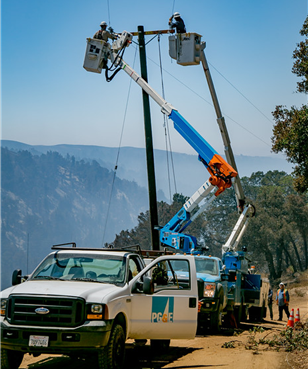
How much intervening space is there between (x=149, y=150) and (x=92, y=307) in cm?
1264

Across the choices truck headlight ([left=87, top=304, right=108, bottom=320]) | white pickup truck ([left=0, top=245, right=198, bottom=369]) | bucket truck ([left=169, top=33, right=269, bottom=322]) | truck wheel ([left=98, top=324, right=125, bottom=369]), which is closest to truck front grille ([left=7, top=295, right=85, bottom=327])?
white pickup truck ([left=0, top=245, right=198, bottom=369])

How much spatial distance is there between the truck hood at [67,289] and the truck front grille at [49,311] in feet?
0.32

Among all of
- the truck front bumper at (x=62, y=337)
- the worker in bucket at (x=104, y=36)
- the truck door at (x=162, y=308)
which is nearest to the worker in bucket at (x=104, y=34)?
the worker in bucket at (x=104, y=36)

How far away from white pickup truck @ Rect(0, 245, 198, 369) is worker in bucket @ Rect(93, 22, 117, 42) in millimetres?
12730

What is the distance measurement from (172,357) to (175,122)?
443 inches

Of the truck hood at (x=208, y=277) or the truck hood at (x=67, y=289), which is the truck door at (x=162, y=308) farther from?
the truck hood at (x=208, y=277)

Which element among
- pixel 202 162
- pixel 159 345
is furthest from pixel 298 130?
pixel 159 345

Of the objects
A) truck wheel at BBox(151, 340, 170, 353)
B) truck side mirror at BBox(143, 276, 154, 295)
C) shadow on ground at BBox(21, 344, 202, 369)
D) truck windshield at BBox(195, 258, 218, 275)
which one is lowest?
shadow on ground at BBox(21, 344, 202, 369)

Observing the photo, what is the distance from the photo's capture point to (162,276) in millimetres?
10617

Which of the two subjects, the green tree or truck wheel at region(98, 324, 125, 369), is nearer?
truck wheel at region(98, 324, 125, 369)

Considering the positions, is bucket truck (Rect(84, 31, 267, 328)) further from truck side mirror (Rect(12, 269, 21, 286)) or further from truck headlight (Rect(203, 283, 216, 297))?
truck side mirror (Rect(12, 269, 21, 286))

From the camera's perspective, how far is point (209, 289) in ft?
50.0

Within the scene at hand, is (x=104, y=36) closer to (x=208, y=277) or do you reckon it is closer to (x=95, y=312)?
(x=208, y=277)

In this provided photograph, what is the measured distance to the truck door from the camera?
9.41 m
